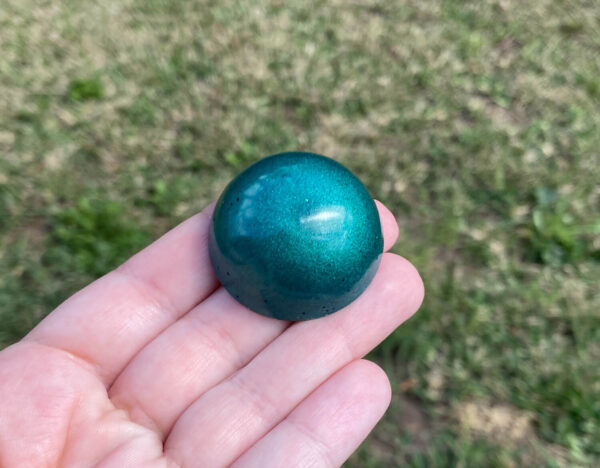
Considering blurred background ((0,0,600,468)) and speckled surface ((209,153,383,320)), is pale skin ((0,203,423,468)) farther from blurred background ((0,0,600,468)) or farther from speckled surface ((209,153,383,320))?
blurred background ((0,0,600,468))

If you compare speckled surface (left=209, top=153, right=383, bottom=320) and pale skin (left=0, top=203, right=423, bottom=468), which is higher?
speckled surface (left=209, top=153, right=383, bottom=320)

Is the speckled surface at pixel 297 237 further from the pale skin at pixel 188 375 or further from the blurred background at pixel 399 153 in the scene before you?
the blurred background at pixel 399 153

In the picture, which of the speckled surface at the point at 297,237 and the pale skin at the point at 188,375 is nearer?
the pale skin at the point at 188,375

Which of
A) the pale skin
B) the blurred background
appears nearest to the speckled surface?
the pale skin

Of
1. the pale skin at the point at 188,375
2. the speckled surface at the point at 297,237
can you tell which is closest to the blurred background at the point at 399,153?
the pale skin at the point at 188,375

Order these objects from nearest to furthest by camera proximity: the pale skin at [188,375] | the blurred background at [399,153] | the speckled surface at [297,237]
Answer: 1. the pale skin at [188,375]
2. the speckled surface at [297,237]
3. the blurred background at [399,153]

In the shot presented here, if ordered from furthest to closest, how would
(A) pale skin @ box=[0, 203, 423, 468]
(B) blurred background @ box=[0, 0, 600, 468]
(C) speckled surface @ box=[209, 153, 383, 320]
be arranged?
(B) blurred background @ box=[0, 0, 600, 468] → (C) speckled surface @ box=[209, 153, 383, 320] → (A) pale skin @ box=[0, 203, 423, 468]

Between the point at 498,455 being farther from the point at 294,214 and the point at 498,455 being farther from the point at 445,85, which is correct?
the point at 445,85

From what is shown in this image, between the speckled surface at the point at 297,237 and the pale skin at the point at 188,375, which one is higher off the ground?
the speckled surface at the point at 297,237
